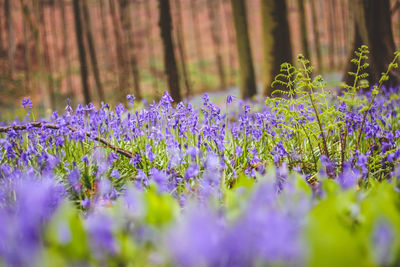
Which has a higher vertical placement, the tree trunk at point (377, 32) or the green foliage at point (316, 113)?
the tree trunk at point (377, 32)

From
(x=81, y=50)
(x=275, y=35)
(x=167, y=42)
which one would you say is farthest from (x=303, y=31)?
(x=167, y=42)

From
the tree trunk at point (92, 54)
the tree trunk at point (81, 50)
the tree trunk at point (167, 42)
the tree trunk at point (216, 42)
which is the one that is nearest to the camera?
the tree trunk at point (167, 42)

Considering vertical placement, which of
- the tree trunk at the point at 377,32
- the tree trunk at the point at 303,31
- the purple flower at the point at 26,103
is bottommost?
the purple flower at the point at 26,103

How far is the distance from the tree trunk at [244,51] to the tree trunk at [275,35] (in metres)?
1.27

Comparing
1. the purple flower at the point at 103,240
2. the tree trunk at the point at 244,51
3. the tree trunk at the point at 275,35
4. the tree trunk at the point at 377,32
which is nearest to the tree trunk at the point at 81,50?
the tree trunk at the point at 244,51

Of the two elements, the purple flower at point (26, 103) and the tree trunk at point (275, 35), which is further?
the tree trunk at point (275, 35)

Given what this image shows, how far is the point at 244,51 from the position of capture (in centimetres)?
877

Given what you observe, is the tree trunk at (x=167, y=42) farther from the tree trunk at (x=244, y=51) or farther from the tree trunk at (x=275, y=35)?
the tree trunk at (x=244, y=51)

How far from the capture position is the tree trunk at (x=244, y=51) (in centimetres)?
864

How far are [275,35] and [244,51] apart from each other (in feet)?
4.96

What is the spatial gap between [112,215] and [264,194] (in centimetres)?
54

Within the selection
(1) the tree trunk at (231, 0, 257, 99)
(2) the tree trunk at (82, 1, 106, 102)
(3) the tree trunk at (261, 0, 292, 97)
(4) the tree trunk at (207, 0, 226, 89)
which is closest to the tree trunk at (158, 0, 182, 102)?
(3) the tree trunk at (261, 0, 292, 97)

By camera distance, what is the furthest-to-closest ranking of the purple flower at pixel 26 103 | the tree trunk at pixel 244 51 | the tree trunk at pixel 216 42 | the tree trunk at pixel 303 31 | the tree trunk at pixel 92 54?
the tree trunk at pixel 216 42
the tree trunk at pixel 303 31
the tree trunk at pixel 92 54
the tree trunk at pixel 244 51
the purple flower at pixel 26 103

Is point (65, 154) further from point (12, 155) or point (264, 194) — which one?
point (264, 194)
